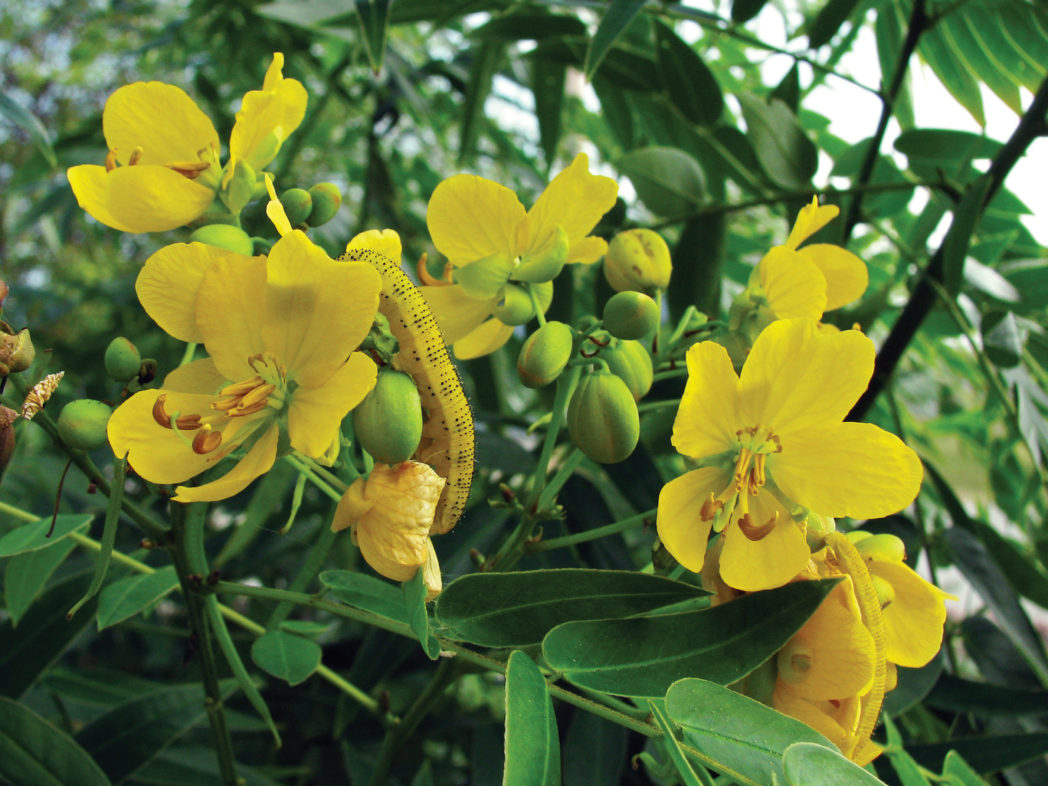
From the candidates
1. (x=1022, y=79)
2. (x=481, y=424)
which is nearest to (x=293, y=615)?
(x=481, y=424)

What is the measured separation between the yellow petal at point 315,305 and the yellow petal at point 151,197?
0.35ft

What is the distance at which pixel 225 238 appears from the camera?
40 cm

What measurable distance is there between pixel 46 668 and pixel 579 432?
491 millimetres

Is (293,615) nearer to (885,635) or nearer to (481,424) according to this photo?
(481,424)

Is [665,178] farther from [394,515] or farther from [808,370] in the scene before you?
[394,515]

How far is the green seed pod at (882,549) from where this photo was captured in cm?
42

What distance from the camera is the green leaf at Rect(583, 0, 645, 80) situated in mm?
625

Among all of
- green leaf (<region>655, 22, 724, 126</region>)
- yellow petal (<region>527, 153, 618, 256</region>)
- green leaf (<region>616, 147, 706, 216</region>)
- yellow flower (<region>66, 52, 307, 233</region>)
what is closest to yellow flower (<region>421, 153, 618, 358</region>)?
yellow petal (<region>527, 153, 618, 256</region>)

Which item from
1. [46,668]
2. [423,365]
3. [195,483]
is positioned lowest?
[46,668]

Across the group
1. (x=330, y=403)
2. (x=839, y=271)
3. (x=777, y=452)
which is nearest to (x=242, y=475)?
(x=330, y=403)

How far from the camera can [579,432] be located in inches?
16.1

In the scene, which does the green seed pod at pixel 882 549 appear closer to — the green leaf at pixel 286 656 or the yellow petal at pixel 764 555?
the yellow petal at pixel 764 555

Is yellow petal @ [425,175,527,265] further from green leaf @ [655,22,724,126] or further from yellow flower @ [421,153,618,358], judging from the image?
green leaf @ [655,22,724,126]

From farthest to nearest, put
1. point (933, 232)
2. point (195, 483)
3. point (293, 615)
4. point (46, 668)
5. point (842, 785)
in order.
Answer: point (293, 615), point (933, 232), point (46, 668), point (195, 483), point (842, 785)
